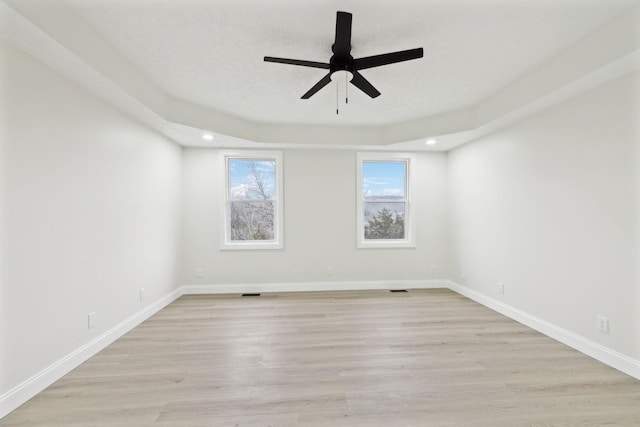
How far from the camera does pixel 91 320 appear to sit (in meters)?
2.51

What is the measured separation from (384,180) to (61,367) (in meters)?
4.57

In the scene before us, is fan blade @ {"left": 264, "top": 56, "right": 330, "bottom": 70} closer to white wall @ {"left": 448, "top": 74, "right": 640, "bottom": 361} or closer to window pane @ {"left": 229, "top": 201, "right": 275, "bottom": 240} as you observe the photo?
white wall @ {"left": 448, "top": 74, "right": 640, "bottom": 361}

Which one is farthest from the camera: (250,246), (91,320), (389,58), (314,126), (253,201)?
(253,201)

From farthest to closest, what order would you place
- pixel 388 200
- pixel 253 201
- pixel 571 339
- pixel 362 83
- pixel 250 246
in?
pixel 388 200 → pixel 253 201 → pixel 250 246 → pixel 571 339 → pixel 362 83

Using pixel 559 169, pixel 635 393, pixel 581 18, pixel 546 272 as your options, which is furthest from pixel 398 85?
pixel 635 393

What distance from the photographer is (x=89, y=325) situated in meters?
2.50

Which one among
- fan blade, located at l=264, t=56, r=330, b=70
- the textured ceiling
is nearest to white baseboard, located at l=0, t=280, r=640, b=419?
the textured ceiling

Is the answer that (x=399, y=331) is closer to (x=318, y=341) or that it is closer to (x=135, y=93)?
(x=318, y=341)

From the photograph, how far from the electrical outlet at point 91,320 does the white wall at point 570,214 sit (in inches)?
176

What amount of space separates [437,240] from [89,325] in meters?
4.78

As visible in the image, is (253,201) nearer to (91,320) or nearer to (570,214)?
(91,320)

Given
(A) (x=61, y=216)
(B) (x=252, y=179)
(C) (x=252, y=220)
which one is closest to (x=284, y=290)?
(C) (x=252, y=220)

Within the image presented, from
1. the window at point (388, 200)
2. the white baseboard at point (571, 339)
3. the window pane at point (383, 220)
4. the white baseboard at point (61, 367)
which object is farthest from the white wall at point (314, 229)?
the white baseboard at point (61, 367)

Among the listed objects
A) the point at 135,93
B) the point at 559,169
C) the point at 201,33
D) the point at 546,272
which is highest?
the point at 201,33
